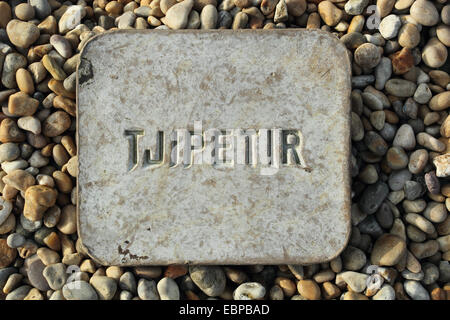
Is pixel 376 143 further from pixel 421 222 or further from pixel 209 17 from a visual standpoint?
pixel 209 17

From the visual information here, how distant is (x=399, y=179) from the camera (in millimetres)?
1578

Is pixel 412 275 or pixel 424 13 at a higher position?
pixel 424 13

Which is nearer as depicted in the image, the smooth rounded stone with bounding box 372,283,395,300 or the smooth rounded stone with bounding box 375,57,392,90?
the smooth rounded stone with bounding box 372,283,395,300

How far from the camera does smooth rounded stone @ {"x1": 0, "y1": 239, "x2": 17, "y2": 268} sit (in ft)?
5.16

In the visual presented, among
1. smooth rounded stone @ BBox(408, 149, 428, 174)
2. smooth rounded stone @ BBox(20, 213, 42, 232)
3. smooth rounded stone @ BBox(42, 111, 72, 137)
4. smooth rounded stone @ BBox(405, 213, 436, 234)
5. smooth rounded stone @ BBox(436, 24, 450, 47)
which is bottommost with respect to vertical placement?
smooth rounded stone @ BBox(405, 213, 436, 234)

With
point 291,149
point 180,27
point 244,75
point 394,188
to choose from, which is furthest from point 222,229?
point 180,27

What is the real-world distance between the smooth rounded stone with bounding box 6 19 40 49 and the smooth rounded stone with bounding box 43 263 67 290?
3.03 feet

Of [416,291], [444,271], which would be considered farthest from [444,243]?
[416,291]

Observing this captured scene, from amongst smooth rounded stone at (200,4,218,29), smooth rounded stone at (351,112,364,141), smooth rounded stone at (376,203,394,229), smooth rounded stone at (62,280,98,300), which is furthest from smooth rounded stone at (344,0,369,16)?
smooth rounded stone at (62,280,98,300)

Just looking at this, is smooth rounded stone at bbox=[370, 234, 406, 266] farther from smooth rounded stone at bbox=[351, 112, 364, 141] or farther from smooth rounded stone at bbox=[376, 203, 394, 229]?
smooth rounded stone at bbox=[351, 112, 364, 141]

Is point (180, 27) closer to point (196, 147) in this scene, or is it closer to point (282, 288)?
point (196, 147)

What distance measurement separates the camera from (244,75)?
4.83 ft

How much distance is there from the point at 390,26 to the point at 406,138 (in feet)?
1.51

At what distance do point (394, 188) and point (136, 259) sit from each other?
105cm
